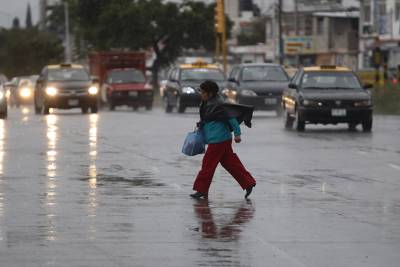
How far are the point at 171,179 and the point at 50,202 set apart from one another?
12.5ft

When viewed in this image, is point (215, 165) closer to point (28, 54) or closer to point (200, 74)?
point (200, 74)

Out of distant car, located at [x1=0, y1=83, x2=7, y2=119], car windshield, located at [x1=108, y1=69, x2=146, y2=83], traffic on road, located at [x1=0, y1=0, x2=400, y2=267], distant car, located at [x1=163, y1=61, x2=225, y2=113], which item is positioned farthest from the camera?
car windshield, located at [x1=108, y1=69, x2=146, y2=83]

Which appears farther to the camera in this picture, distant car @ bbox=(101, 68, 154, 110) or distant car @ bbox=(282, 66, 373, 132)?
distant car @ bbox=(101, 68, 154, 110)

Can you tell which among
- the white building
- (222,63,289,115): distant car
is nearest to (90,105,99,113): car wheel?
(222,63,289,115): distant car

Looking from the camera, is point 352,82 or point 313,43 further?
point 313,43

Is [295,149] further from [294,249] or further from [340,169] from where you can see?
[294,249]

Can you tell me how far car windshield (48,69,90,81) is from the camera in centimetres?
5100

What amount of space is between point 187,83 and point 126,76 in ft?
31.8

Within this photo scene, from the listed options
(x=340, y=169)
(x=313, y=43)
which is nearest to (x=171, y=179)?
(x=340, y=169)

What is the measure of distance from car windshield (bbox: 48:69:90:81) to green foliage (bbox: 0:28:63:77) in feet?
240

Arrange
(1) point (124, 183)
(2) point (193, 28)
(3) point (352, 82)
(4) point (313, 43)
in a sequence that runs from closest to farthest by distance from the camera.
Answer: (1) point (124, 183) → (3) point (352, 82) → (2) point (193, 28) → (4) point (313, 43)

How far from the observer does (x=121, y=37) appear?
85188mm

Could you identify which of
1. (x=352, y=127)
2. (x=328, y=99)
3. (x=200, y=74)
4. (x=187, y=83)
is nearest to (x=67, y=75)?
(x=187, y=83)

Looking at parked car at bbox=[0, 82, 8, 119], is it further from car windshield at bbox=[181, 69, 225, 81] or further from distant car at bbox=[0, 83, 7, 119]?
car windshield at bbox=[181, 69, 225, 81]
